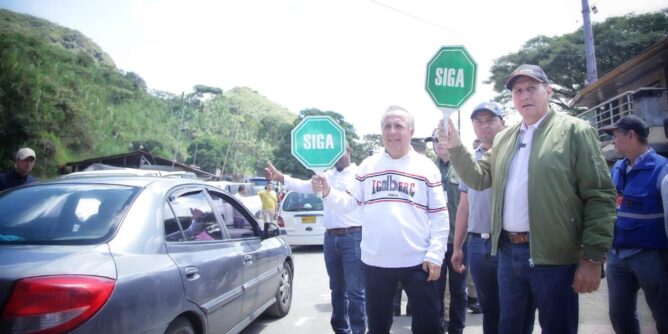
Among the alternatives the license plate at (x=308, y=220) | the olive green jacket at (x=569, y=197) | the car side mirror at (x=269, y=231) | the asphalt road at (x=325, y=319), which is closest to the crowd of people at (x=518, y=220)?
the olive green jacket at (x=569, y=197)

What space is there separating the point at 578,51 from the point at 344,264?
24.1 m

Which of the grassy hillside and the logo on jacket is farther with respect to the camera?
the grassy hillside

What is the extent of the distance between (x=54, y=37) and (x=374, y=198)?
13533 centimetres

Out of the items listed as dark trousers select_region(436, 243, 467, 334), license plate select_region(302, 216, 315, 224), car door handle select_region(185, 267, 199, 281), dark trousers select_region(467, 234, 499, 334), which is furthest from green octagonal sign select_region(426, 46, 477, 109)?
license plate select_region(302, 216, 315, 224)

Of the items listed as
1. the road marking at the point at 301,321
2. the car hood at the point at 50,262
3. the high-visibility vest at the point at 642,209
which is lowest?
the road marking at the point at 301,321

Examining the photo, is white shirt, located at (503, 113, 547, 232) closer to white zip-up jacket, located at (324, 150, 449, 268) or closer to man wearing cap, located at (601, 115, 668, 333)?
white zip-up jacket, located at (324, 150, 449, 268)

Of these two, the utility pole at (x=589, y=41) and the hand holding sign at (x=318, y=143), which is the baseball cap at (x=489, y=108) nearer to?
the hand holding sign at (x=318, y=143)

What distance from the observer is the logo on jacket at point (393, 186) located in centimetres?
277

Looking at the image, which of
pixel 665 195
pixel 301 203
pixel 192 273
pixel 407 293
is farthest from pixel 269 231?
pixel 301 203

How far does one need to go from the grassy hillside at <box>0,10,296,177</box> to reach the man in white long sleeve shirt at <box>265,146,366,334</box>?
29.1 metres

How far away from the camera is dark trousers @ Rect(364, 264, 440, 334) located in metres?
2.68

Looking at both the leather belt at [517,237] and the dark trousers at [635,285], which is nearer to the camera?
the leather belt at [517,237]

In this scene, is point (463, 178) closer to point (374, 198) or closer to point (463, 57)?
point (374, 198)

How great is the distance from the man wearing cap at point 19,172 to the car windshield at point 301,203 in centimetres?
544
